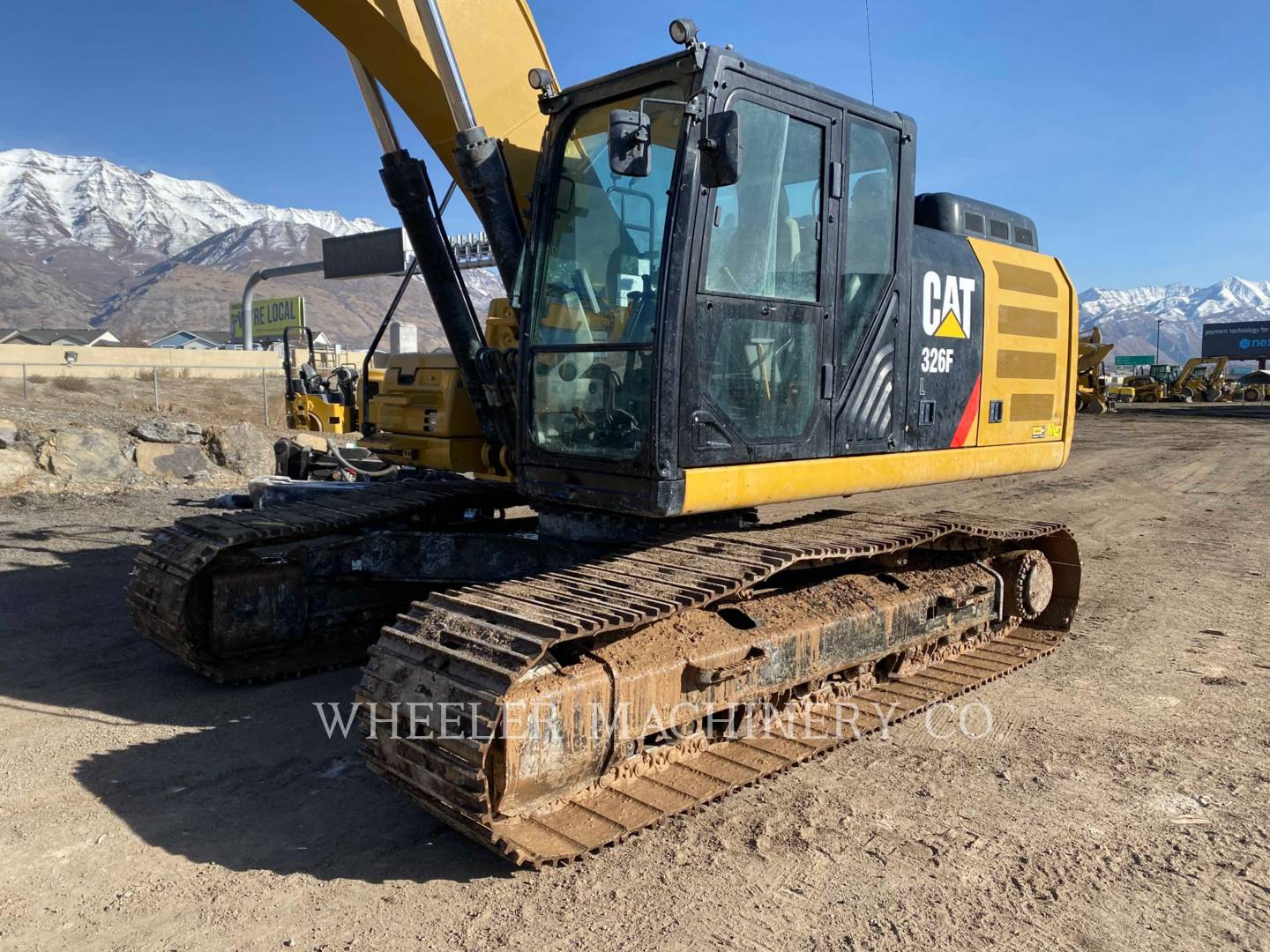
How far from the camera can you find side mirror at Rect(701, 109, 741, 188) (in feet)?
12.1

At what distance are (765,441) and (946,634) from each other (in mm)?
1977

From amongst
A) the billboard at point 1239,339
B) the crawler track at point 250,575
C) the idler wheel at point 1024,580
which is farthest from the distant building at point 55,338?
the billboard at point 1239,339

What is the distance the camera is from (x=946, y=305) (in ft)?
17.5

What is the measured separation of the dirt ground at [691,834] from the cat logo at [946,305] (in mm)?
2010

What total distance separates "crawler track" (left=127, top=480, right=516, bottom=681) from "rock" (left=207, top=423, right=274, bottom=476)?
Result: 7.97 meters

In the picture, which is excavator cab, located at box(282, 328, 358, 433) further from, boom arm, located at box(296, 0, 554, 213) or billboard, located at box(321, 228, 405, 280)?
billboard, located at box(321, 228, 405, 280)

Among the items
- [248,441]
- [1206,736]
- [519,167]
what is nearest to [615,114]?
[519,167]

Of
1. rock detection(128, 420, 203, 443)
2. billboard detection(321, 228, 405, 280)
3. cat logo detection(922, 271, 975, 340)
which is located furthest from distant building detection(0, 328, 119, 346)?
cat logo detection(922, 271, 975, 340)

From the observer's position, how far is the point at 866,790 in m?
4.04

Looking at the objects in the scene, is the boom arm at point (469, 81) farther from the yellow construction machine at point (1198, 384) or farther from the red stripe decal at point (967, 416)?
the yellow construction machine at point (1198, 384)

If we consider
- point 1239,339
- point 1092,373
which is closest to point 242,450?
point 1092,373

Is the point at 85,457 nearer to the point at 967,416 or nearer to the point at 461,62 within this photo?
the point at 461,62

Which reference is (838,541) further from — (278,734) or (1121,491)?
(1121,491)

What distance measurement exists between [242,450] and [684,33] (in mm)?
11172
